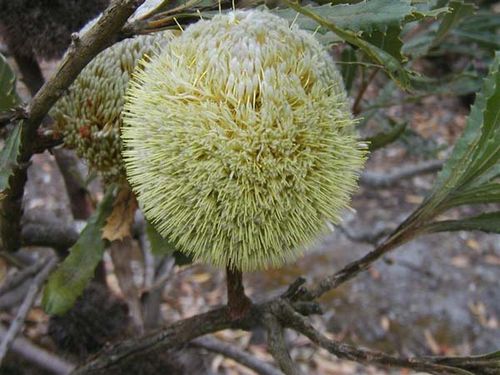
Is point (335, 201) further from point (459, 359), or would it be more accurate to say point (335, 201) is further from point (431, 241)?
point (431, 241)

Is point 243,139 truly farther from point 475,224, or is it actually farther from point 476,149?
point 475,224

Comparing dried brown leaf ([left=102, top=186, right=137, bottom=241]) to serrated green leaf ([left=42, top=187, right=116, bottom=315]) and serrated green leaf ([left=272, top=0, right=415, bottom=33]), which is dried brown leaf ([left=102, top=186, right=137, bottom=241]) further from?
serrated green leaf ([left=272, top=0, right=415, bottom=33])

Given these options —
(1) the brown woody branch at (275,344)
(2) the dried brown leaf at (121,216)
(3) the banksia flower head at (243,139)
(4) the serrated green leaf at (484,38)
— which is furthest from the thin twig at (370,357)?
(4) the serrated green leaf at (484,38)

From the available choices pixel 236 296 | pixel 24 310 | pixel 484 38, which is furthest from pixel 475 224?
pixel 24 310

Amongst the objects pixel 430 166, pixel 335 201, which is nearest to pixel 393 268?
pixel 430 166

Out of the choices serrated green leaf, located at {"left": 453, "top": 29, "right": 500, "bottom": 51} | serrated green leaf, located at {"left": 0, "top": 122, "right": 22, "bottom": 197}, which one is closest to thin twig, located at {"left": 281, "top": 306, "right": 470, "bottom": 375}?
serrated green leaf, located at {"left": 0, "top": 122, "right": 22, "bottom": 197}
